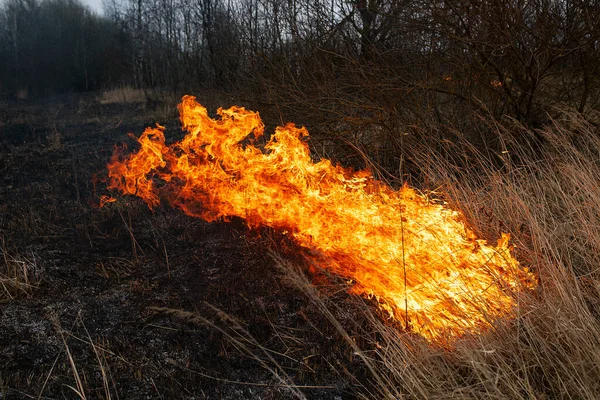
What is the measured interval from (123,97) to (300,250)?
51.0 ft

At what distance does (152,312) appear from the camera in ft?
11.0

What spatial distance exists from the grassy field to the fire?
0.16 meters

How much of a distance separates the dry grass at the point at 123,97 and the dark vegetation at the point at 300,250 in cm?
764

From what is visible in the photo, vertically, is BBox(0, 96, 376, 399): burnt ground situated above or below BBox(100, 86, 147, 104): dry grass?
below

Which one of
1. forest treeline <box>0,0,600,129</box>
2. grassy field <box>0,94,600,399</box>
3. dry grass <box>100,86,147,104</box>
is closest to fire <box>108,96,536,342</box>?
grassy field <box>0,94,600,399</box>

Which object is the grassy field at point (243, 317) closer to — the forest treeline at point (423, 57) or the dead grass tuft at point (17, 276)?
the dead grass tuft at point (17, 276)

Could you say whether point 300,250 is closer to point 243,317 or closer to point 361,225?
point 361,225

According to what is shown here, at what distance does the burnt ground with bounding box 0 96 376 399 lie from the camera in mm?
2672

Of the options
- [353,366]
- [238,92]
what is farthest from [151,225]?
[238,92]

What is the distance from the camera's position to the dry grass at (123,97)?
16.9 m

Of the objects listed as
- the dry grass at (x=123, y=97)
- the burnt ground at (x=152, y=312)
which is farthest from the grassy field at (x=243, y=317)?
the dry grass at (x=123, y=97)

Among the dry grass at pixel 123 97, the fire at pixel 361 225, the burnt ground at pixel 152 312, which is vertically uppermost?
the dry grass at pixel 123 97

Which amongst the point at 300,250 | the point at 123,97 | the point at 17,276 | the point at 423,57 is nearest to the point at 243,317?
the point at 300,250

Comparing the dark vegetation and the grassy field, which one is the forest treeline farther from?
the grassy field
